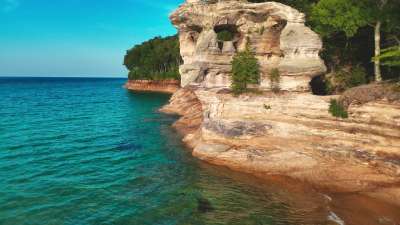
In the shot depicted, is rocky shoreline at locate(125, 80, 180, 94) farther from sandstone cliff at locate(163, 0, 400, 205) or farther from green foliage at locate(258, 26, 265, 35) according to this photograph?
green foliage at locate(258, 26, 265, 35)

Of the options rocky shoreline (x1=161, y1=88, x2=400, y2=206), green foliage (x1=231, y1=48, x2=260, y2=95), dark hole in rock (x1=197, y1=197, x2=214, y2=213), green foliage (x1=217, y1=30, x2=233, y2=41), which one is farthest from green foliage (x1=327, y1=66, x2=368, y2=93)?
dark hole in rock (x1=197, y1=197, x2=214, y2=213)

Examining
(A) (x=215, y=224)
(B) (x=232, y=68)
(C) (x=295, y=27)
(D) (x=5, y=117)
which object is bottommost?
(A) (x=215, y=224)

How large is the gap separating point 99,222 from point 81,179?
20.3ft

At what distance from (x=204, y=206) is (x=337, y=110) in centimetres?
1136

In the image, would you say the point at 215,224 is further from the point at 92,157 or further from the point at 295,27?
the point at 295,27

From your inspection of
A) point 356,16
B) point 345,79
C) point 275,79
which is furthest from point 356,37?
point 275,79

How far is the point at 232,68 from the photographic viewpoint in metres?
27.7

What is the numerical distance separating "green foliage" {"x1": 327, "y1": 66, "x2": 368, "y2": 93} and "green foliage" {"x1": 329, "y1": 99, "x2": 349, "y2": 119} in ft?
21.5

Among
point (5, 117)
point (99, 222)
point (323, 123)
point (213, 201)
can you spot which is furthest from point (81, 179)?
point (5, 117)

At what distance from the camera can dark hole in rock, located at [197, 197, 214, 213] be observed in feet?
55.8

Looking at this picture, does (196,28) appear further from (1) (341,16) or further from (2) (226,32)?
(1) (341,16)

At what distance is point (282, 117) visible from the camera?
2383 centimetres

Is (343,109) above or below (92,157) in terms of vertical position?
above

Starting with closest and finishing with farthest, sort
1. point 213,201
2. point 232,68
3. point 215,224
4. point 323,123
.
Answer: point 215,224 < point 213,201 < point 323,123 < point 232,68
